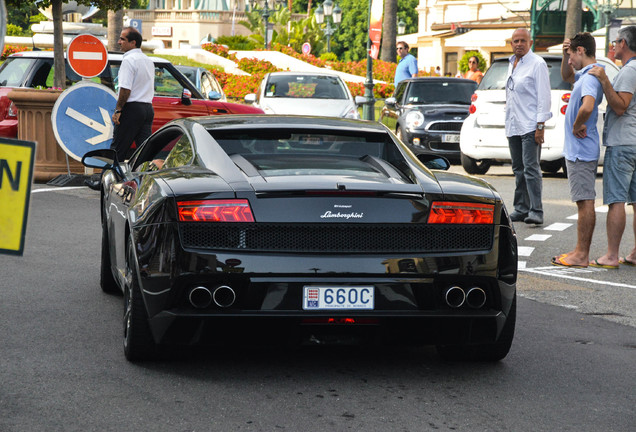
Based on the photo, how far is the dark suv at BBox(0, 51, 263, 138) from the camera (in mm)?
15844

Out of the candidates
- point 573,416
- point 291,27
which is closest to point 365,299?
point 573,416

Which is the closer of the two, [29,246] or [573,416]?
[573,416]

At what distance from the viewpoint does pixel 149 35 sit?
11050cm

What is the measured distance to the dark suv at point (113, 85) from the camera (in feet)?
52.0

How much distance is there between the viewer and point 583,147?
9148 mm

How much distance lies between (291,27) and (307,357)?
67481 millimetres

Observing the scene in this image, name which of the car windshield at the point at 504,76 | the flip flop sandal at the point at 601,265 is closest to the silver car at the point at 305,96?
the car windshield at the point at 504,76

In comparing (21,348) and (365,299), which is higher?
(365,299)

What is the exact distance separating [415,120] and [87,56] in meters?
6.65

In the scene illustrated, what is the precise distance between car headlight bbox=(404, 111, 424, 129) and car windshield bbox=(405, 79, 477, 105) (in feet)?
3.16

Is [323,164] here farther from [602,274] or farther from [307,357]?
[602,274]

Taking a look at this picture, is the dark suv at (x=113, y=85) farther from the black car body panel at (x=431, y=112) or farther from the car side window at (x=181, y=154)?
the car side window at (x=181, y=154)

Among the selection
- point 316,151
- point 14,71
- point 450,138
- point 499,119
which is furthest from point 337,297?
point 450,138

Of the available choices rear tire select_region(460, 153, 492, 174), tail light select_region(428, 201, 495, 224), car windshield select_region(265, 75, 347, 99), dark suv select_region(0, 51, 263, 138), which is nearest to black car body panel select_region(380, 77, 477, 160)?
car windshield select_region(265, 75, 347, 99)
